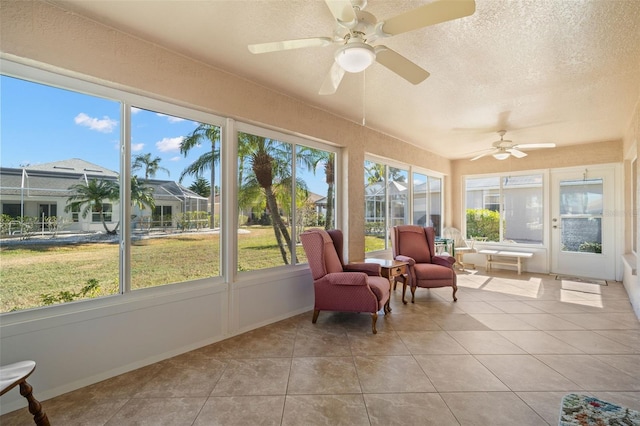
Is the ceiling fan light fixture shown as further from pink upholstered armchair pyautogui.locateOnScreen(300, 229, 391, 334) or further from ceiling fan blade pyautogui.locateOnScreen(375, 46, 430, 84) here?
pink upholstered armchair pyautogui.locateOnScreen(300, 229, 391, 334)

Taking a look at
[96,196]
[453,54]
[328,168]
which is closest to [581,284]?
[328,168]

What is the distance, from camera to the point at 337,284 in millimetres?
3188

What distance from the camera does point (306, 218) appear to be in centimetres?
399

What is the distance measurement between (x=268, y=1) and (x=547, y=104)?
144 inches

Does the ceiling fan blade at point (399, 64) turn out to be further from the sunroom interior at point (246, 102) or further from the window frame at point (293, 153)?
the window frame at point (293, 153)

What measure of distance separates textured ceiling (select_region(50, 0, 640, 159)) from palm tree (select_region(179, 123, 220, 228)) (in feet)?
2.09

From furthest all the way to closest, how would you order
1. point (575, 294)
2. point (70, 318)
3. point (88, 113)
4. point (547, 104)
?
point (575, 294), point (547, 104), point (88, 113), point (70, 318)

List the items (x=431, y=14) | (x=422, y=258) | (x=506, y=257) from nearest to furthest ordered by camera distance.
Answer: (x=431, y=14) < (x=422, y=258) < (x=506, y=257)

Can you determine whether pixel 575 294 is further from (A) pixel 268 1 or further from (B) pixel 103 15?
(B) pixel 103 15

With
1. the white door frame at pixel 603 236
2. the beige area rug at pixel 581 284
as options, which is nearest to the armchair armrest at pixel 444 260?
the beige area rug at pixel 581 284

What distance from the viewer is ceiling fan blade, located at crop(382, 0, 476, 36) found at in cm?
141

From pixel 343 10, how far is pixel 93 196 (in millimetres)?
2303

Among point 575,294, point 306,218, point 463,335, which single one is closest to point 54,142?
point 306,218

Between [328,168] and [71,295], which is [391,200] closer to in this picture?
[328,168]
